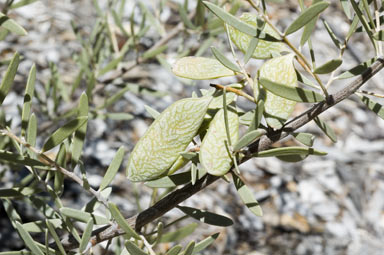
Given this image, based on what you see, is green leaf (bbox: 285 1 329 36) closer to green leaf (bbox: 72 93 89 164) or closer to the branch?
the branch

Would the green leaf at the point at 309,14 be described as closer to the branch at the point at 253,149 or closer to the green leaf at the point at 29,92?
the branch at the point at 253,149

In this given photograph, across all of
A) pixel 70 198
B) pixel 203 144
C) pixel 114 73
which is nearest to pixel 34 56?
pixel 70 198

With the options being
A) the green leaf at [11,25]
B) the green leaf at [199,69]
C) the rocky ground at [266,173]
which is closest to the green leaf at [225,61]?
Answer: the green leaf at [199,69]

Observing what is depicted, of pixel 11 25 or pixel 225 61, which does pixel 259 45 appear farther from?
pixel 11 25

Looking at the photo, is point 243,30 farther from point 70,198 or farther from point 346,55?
point 346,55

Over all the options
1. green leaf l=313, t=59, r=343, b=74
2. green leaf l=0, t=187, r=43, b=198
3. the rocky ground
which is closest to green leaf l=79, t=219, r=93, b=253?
green leaf l=0, t=187, r=43, b=198

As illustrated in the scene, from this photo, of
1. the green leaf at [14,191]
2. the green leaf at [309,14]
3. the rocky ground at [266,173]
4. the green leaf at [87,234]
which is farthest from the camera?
the rocky ground at [266,173]

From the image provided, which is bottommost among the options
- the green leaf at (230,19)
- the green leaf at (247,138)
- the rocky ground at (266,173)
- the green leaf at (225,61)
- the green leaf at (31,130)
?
the rocky ground at (266,173)

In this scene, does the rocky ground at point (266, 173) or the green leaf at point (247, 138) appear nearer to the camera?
the green leaf at point (247, 138)

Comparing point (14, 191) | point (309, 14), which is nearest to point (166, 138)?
point (309, 14)
